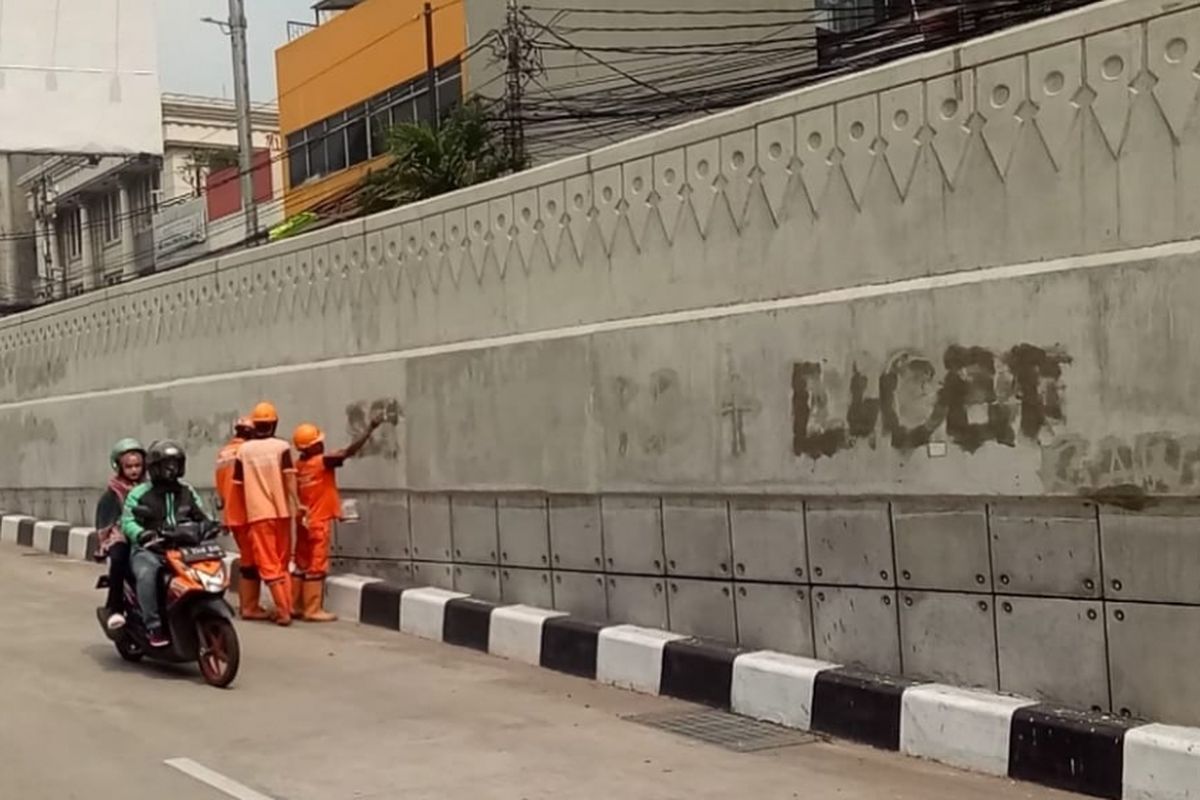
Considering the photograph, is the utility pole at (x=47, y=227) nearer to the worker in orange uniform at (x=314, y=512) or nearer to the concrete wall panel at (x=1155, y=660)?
the worker in orange uniform at (x=314, y=512)

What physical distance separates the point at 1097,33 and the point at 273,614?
288 inches

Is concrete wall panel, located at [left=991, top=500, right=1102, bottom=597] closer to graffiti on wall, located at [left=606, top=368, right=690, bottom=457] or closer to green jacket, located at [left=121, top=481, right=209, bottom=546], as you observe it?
graffiti on wall, located at [left=606, top=368, right=690, bottom=457]

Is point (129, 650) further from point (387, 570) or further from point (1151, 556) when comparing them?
point (1151, 556)

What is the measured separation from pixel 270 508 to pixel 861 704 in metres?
5.20

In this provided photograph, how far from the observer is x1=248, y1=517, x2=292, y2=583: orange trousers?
10.3 metres

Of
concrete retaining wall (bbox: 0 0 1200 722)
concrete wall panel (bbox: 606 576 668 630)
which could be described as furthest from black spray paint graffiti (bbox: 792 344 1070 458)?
concrete wall panel (bbox: 606 576 668 630)

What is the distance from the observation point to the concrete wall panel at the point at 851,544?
6707 mm

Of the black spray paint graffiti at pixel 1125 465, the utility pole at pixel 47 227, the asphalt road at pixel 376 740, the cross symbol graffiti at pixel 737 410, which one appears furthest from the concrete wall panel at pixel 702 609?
the utility pole at pixel 47 227

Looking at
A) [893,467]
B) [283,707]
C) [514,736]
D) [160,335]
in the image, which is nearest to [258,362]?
[160,335]

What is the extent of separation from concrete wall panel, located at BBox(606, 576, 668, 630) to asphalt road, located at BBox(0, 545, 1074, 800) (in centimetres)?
48

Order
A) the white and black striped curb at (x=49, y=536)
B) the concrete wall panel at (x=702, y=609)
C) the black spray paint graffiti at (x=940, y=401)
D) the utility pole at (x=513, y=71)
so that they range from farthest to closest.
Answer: the utility pole at (x=513, y=71) < the white and black striped curb at (x=49, y=536) < the concrete wall panel at (x=702, y=609) < the black spray paint graffiti at (x=940, y=401)

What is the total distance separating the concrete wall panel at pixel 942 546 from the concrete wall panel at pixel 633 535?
177 cm

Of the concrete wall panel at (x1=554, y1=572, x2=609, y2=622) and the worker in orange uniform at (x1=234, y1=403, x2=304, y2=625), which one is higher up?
the worker in orange uniform at (x1=234, y1=403, x2=304, y2=625)

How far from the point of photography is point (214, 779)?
607cm
